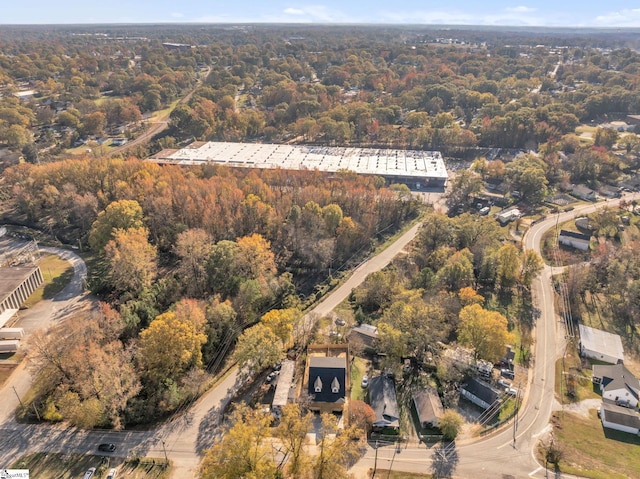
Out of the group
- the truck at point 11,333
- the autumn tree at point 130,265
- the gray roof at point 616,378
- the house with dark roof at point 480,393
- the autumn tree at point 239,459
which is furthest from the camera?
the autumn tree at point 130,265

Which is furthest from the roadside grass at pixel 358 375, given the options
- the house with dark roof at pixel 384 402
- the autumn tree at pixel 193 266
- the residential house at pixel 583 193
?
the residential house at pixel 583 193

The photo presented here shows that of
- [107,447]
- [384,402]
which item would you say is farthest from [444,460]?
[107,447]

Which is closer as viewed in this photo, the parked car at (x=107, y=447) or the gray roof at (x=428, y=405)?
the parked car at (x=107, y=447)

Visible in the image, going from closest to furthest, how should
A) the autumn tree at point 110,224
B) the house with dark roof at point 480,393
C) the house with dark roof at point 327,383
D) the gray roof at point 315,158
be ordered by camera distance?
the house with dark roof at point 327,383 → the house with dark roof at point 480,393 → the autumn tree at point 110,224 → the gray roof at point 315,158

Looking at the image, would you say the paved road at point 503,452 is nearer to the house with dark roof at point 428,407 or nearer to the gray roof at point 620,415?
the house with dark roof at point 428,407

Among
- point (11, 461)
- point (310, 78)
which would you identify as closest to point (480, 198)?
point (11, 461)

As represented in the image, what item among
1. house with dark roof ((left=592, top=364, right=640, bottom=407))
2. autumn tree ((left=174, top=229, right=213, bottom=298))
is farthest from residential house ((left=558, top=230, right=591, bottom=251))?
autumn tree ((left=174, top=229, right=213, bottom=298))

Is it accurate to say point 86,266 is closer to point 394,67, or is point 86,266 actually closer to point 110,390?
point 110,390
